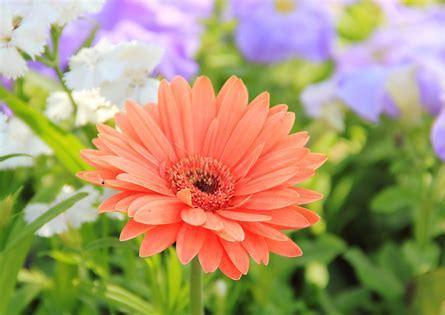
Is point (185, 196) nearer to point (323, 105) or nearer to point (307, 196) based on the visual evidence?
point (307, 196)

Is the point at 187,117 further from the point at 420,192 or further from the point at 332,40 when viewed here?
the point at 332,40

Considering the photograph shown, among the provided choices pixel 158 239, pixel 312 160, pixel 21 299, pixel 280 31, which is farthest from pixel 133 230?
pixel 280 31

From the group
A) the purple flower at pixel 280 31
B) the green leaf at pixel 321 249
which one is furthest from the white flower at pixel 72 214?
the purple flower at pixel 280 31

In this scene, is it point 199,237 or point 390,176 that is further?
point 390,176

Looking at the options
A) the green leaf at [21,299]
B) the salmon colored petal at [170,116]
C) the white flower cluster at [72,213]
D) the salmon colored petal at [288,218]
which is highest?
the salmon colored petal at [170,116]

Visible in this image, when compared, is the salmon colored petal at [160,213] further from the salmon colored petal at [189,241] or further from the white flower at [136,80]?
the white flower at [136,80]

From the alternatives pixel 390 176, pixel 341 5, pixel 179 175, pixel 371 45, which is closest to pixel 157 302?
pixel 179 175
